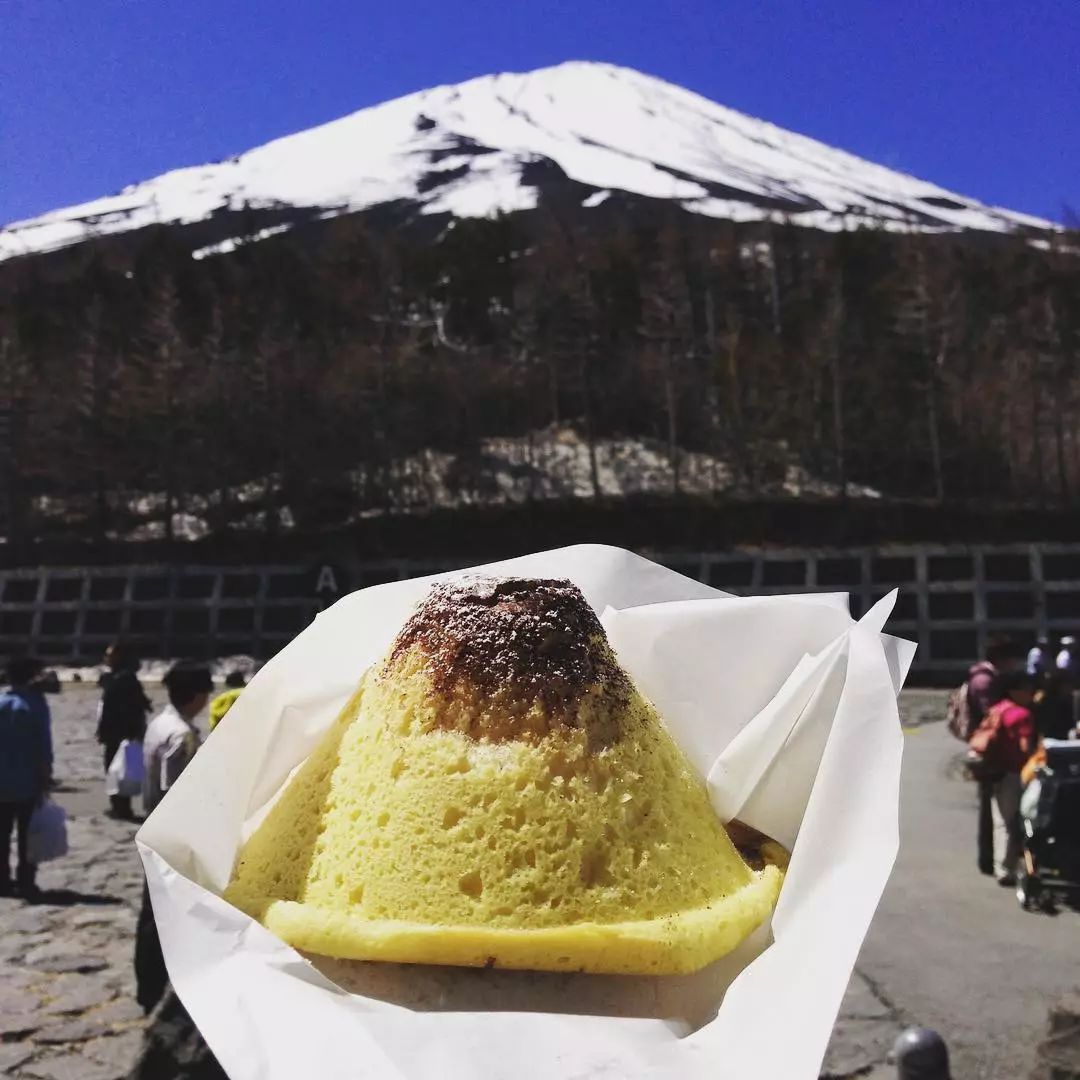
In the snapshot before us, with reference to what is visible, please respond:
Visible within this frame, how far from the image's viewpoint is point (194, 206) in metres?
76.6

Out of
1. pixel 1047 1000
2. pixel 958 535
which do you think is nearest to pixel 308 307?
pixel 958 535

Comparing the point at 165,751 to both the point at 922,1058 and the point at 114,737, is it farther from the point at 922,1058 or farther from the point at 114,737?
the point at 114,737

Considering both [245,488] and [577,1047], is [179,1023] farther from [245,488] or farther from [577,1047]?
[245,488]

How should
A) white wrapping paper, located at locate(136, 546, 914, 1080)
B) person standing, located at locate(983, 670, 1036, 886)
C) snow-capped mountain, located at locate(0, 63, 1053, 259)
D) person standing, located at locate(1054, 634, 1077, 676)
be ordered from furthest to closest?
snow-capped mountain, located at locate(0, 63, 1053, 259), person standing, located at locate(1054, 634, 1077, 676), person standing, located at locate(983, 670, 1036, 886), white wrapping paper, located at locate(136, 546, 914, 1080)

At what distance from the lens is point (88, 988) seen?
15.9ft

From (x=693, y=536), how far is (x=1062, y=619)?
7.89 meters

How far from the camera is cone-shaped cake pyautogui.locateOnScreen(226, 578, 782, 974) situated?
105 centimetres

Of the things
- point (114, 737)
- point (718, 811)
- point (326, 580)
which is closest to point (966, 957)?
point (718, 811)

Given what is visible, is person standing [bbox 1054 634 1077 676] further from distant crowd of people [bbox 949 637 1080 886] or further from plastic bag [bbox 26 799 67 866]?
plastic bag [bbox 26 799 67 866]

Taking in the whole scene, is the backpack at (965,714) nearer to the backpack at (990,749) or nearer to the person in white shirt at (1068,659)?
the backpack at (990,749)

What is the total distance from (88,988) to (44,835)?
1.54 m

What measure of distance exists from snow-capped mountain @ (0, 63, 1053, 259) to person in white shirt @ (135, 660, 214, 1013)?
155 ft

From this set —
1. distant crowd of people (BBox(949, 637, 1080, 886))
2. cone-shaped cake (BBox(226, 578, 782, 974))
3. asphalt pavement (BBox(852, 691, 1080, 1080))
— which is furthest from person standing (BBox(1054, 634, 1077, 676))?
cone-shaped cake (BBox(226, 578, 782, 974))

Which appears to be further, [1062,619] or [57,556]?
[57,556]
